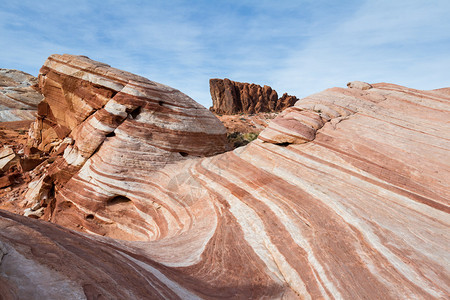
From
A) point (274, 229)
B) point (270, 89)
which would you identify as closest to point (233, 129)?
point (274, 229)

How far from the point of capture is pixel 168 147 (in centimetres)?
982

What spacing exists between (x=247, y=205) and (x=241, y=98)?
63.1 m

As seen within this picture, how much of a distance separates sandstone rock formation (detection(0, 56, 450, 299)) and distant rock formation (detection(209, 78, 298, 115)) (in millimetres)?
54610

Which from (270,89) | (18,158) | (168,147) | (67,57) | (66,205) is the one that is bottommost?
(66,205)

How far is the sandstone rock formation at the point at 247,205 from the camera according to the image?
11.0 ft

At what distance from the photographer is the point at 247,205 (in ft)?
21.2

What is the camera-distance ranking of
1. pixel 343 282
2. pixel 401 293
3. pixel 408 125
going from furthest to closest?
pixel 408 125, pixel 343 282, pixel 401 293

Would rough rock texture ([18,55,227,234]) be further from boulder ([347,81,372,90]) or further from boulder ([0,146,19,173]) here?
boulder ([347,81,372,90])

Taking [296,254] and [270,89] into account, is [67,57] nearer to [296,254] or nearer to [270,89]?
[296,254]

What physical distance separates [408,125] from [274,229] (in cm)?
605

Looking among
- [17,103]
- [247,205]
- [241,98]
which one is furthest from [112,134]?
[241,98]

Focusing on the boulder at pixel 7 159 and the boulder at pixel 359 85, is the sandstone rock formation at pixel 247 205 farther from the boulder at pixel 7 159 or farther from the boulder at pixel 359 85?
the boulder at pixel 7 159

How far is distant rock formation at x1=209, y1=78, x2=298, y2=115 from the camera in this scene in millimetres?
65250

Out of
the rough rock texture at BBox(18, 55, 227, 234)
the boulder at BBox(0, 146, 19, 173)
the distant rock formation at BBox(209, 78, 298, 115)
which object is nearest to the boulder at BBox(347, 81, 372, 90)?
the rough rock texture at BBox(18, 55, 227, 234)
